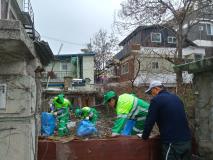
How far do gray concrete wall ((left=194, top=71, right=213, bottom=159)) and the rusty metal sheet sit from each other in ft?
3.09

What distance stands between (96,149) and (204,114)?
1765 millimetres

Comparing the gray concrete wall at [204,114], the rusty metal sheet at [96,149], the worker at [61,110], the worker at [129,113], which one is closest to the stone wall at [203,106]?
the gray concrete wall at [204,114]

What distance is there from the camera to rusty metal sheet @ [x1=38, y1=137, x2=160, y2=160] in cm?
540

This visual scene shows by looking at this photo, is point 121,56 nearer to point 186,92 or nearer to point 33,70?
point 186,92

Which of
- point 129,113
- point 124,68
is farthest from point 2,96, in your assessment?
point 124,68

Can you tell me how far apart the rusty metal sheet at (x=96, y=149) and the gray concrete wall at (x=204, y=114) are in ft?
3.09

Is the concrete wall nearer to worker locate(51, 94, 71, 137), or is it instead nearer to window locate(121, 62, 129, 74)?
worker locate(51, 94, 71, 137)

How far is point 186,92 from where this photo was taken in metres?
8.37

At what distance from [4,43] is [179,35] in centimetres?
2363

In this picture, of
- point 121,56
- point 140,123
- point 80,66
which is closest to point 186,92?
point 140,123

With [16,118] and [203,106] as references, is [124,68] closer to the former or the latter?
[203,106]

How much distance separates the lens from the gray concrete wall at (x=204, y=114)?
5871 millimetres

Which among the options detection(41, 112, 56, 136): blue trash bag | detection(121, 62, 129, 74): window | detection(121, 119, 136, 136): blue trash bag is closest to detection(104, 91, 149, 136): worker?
detection(121, 119, 136, 136): blue trash bag

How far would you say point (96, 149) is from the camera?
546 centimetres
